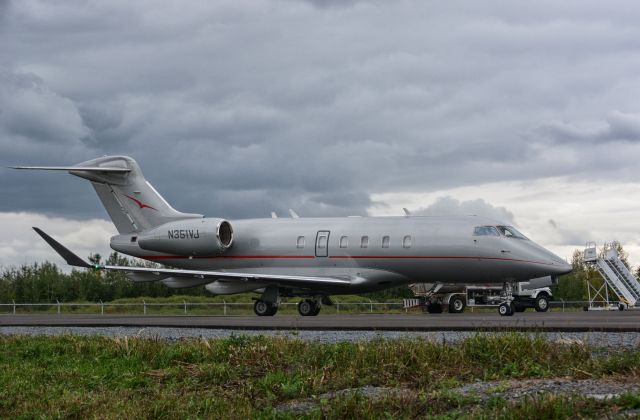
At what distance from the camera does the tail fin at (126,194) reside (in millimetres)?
34719

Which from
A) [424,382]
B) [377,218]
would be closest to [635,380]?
[424,382]

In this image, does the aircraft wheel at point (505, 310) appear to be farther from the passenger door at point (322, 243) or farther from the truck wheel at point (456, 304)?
the truck wheel at point (456, 304)

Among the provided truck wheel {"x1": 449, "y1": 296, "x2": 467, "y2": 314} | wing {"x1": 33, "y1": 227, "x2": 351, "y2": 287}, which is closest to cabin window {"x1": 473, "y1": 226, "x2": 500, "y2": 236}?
wing {"x1": 33, "y1": 227, "x2": 351, "y2": 287}

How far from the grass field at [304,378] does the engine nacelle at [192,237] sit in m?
19.8

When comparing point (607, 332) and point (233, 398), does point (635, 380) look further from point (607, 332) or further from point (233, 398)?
point (607, 332)

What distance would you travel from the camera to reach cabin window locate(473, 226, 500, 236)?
93.0 ft

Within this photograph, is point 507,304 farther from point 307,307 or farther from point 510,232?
point 307,307

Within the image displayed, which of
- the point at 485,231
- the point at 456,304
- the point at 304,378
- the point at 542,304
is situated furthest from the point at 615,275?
the point at 304,378

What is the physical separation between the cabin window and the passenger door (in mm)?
5391

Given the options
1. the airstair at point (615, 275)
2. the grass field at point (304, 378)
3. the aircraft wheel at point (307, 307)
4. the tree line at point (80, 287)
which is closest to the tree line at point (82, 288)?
the tree line at point (80, 287)

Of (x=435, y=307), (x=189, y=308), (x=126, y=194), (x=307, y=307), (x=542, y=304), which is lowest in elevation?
(x=542, y=304)

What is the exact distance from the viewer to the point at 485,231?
2845cm

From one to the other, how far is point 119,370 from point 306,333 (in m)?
5.06

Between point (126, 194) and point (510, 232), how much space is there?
1533 cm
